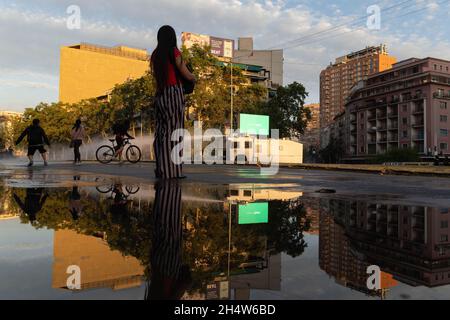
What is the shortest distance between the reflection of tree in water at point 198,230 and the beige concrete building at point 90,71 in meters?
97.8

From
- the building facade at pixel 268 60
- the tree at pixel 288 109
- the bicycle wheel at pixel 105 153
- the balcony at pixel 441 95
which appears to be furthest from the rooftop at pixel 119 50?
the bicycle wheel at pixel 105 153

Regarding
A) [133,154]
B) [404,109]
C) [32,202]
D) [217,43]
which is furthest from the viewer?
[217,43]

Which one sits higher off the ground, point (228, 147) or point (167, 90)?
point (228, 147)

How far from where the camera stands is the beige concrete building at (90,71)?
3792 inches

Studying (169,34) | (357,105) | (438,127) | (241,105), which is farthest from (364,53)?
(169,34)

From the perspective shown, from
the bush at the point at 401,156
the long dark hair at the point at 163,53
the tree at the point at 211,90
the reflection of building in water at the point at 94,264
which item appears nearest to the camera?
the reflection of building in water at the point at 94,264

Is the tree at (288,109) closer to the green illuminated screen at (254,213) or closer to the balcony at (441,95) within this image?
the balcony at (441,95)

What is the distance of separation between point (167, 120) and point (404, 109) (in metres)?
76.4

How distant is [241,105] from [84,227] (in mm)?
45299

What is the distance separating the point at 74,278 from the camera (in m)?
1.67

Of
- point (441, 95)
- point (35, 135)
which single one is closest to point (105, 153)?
point (35, 135)

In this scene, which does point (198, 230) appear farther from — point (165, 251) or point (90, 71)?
point (90, 71)

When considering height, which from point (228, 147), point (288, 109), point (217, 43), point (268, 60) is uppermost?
point (217, 43)

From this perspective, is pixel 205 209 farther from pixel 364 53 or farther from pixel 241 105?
pixel 364 53
